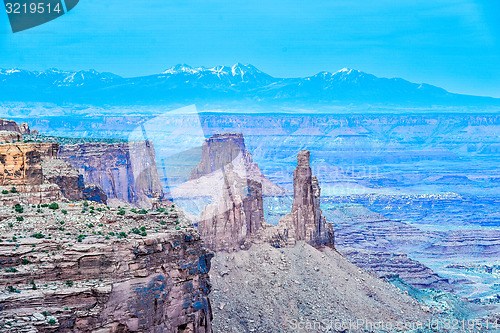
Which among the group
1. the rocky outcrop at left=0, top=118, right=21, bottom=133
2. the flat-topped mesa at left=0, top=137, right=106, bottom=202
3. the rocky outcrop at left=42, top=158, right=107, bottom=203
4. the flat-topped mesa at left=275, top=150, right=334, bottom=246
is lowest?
the flat-topped mesa at left=275, top=150, right=334, bottom=246

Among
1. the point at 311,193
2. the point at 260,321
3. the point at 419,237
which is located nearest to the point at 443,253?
the point at 419,237

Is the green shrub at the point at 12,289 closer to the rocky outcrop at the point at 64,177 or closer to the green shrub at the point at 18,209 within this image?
the green shrub at the point at 18,209

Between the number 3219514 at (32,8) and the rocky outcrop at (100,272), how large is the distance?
12.1 meters

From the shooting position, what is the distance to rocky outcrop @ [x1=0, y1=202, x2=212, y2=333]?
2048cm

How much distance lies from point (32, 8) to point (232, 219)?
3425 centimetres

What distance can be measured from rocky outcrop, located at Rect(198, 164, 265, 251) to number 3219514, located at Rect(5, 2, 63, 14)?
3135 cm

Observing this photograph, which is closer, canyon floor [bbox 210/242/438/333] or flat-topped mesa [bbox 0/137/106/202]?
flat-topped mesa [bbox 0/137/106/202]

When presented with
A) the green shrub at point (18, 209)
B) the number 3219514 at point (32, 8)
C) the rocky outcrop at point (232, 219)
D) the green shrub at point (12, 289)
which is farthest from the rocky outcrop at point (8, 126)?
the green shrub at point (12, 289)

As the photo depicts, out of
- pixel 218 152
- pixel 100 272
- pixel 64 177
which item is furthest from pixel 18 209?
pixel 218 152

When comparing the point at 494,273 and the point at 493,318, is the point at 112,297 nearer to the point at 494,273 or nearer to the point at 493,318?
the point at 493,318

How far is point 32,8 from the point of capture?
35.5 metres

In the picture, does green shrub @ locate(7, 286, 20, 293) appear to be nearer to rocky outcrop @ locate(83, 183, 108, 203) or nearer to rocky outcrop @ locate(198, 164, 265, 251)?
rocky outcrop @ locate(83, 183, 108, 203)

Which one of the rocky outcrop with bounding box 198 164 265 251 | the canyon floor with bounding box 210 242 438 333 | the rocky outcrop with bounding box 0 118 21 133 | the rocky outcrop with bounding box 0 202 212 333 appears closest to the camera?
the rocky outcrop with bounding box 0 202 212 333

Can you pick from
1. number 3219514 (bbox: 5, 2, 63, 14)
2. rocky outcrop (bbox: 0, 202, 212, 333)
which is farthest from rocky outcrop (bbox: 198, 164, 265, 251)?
rocky outcrop (bbox: 0, 202, 212, 333)
